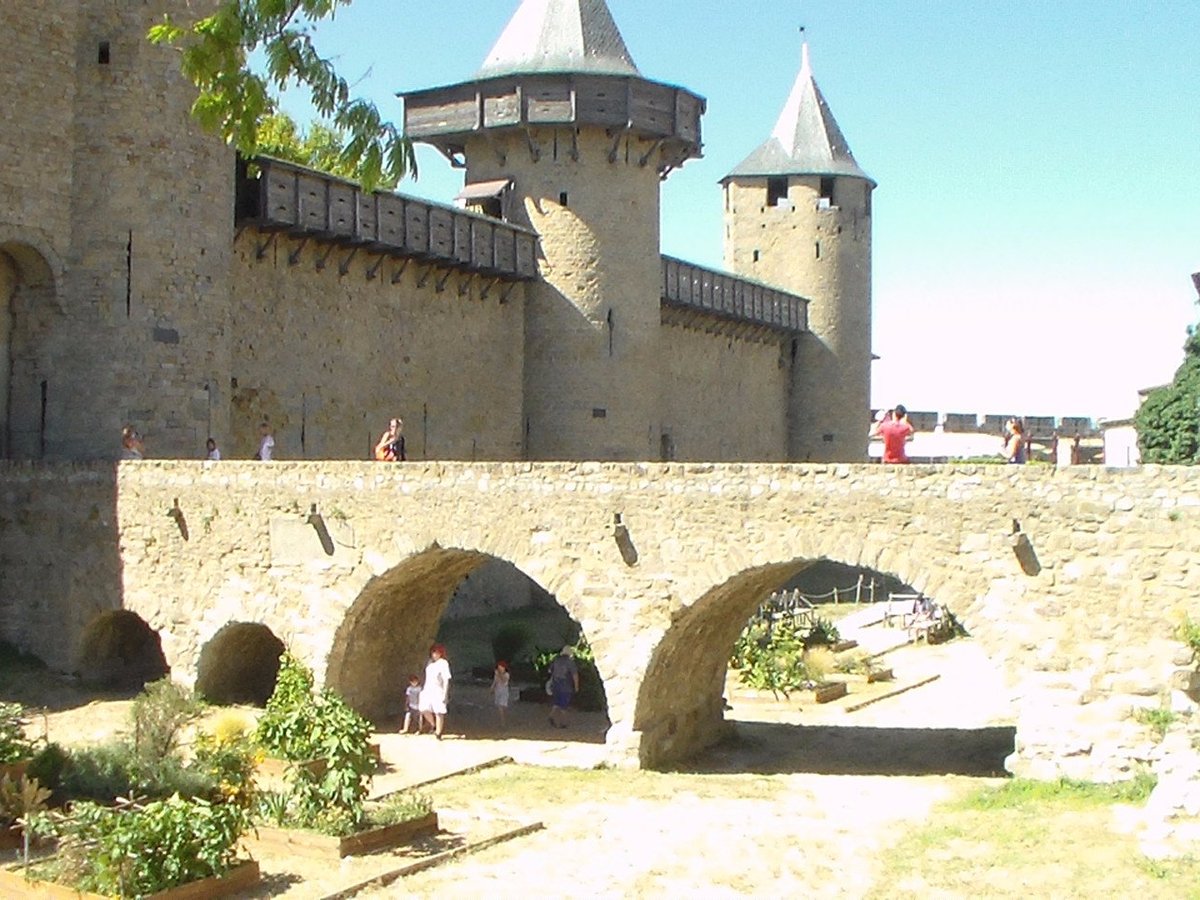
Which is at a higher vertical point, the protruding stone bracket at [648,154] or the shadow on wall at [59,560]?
the protruding stone bracket at [648,154]

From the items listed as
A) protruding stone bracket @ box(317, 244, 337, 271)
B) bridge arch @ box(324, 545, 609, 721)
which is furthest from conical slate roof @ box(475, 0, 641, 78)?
bridge arch @ box(324, 545, 609, 721)

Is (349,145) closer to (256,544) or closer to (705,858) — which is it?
(705,858)

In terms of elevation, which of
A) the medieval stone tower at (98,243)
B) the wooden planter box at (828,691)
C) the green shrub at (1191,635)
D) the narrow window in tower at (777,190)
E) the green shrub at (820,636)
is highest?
the narrow window in tower at (777,190)

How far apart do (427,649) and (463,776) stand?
4.10 m

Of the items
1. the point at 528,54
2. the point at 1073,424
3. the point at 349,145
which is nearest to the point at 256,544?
the point at 349,145

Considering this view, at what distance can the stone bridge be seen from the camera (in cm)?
1362

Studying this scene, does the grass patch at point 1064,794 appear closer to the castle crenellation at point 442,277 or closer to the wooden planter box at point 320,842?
the wooden planter box at point 320,842

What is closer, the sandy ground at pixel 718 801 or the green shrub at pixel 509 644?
the sandy ground at pixel 718 801

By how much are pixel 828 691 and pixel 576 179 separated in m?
10.9

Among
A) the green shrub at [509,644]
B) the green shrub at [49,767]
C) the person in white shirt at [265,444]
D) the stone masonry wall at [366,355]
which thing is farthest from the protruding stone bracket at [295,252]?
the green shrub at [49,767]

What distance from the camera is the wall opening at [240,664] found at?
1798cm

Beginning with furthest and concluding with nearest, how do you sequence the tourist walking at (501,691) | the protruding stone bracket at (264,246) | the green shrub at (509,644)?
the protruding stone bracket at (264,246) < the green shrub at (509,644) < the tourist walking at (501,691)

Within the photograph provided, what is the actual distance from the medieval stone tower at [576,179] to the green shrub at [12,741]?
14943 millimetres

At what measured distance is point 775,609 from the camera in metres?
27.9
